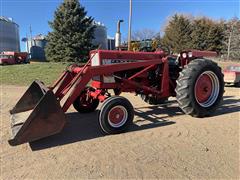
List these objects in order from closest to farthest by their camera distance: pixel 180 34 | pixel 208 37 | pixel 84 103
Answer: pixel 84 103
pixel 208 37
pixel 180 34

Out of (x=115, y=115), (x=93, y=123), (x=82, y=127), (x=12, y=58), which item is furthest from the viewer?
(x=12, y=58)

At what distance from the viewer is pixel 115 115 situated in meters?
5.01

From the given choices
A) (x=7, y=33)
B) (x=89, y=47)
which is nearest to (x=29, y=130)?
(x=89, y=47)

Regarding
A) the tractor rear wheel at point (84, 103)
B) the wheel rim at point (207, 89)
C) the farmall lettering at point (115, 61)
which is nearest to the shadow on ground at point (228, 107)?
the wheel rim at point (207, 89)

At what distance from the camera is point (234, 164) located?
384cm

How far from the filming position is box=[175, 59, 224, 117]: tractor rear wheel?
5.70 metres

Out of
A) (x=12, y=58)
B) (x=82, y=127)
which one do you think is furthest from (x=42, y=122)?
(x=12, y=58)

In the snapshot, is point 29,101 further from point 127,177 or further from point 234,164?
point 234,164

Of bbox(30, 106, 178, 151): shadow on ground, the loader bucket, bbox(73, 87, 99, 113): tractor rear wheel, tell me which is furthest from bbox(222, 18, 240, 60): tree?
the loader bucket

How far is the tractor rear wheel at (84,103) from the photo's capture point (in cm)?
651

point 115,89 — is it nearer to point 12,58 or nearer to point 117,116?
point 117,116

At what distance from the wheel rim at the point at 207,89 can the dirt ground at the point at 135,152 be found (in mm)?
485

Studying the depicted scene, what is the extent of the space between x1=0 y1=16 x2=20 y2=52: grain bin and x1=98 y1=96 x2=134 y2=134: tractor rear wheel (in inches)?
1979

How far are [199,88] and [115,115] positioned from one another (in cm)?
232
